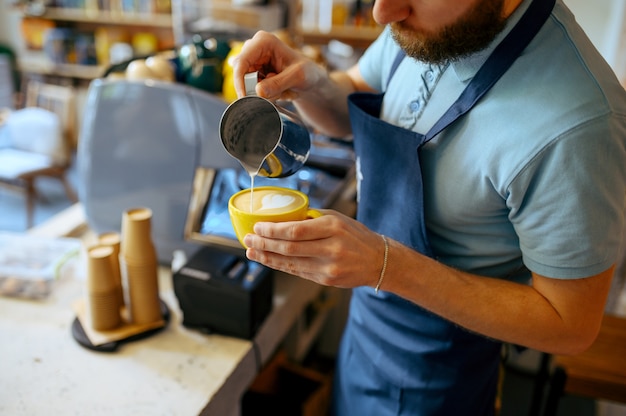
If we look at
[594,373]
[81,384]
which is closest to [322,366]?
[594,373]

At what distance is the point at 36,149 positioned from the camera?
12.8ft

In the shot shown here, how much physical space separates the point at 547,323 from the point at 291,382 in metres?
1.07

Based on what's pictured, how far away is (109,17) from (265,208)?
4703 mm

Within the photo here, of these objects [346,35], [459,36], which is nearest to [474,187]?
[459,36]

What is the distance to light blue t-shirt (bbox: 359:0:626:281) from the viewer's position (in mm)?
679

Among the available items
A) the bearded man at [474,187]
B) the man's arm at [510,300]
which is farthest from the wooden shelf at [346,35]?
the man's arm at [510,300]

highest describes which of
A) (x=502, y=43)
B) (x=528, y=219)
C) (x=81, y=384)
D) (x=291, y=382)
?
(x=502, y=43)

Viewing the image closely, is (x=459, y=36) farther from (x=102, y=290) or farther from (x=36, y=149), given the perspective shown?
(x=36, y=149)

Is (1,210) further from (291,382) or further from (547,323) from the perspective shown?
(547,323)

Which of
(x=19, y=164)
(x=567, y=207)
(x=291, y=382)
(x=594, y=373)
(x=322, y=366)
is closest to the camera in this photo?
(x=567, y=207)

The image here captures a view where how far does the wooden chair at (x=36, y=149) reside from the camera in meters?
3.72

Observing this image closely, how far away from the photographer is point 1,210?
407cm

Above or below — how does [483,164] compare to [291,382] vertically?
above

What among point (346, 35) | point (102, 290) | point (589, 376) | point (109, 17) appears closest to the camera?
point (102, 290)
